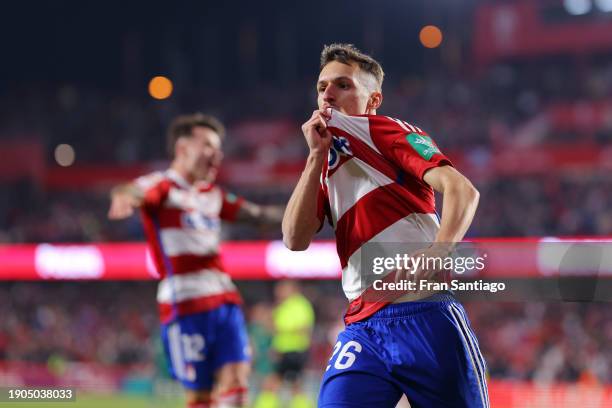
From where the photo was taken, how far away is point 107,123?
94.3 feet

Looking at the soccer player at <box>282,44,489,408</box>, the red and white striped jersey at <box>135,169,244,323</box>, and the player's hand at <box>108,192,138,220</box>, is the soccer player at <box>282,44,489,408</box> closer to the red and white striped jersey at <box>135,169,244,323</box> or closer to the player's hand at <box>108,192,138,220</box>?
the player's hand at <box>108,192,138,220</box>

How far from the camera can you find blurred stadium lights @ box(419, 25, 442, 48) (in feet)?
102

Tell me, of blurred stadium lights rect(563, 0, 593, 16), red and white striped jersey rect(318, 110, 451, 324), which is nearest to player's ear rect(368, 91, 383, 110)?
red and white striped jersey rect(318, 110, 451, 324)

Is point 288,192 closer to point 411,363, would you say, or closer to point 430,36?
point 430,36

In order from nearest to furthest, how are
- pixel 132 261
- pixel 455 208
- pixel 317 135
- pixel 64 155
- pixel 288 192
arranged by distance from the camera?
pixel 455 208 < pixel 317 135 < pixel 132 261 < pixel 288 192 < pixel 64 155

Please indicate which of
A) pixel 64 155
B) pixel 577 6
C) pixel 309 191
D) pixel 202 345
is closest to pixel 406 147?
pixel 309 191

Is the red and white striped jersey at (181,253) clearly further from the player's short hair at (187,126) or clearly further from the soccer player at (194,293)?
the player's short hair at (187,126)

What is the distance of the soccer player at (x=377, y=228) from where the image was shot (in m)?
3.23

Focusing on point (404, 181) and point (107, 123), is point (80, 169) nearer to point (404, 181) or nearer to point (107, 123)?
point (107, 123)

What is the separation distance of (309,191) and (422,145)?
54cm

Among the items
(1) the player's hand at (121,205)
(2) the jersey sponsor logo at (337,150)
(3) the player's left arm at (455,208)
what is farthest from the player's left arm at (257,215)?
(3) the player's left arm at (455,208)

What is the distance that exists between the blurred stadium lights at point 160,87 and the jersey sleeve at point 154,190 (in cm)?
2476

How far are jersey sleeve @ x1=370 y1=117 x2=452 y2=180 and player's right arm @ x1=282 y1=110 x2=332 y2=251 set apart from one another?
20 cm

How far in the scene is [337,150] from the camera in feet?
11.6
